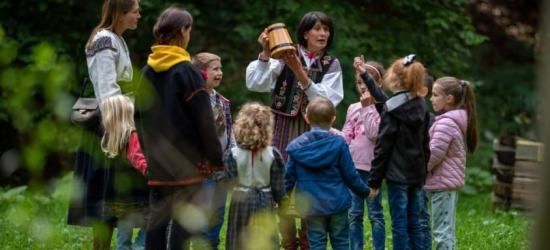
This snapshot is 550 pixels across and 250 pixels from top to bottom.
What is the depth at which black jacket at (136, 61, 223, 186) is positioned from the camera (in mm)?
4441

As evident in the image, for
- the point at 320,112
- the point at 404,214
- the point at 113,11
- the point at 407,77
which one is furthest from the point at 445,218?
the point at 113,11

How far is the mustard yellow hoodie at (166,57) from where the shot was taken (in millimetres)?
4480

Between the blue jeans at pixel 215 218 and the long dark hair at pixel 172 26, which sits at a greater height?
the long dark hair at pixel 172 26

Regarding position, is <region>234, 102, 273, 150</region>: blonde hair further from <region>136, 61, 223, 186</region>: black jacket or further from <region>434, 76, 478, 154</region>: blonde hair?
<region>434, 76, 478, 154</region>: blonde hair

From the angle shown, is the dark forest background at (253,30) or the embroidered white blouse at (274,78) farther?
the dark forest background at (253,30)

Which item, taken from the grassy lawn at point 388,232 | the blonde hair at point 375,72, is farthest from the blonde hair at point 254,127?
the grassy lawn at point 388,232

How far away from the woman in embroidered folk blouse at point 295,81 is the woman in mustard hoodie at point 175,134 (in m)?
0.99

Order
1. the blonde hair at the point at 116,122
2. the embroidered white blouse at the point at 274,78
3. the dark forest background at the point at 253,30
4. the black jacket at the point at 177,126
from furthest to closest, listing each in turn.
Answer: the dark forest background at the point at 253,30 < the embroidered white blouse at the point at 274,78 < the blonde hair at the point at 116,122 < the black jacket at the point at 177,126

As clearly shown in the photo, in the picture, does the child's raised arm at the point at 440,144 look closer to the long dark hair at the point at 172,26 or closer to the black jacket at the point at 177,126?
the black jacket at the point at 177,126

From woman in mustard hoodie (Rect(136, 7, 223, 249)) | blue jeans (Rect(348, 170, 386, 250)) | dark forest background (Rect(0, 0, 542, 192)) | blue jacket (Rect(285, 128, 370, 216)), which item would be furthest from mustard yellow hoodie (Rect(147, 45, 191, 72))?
dark forest background (Rect(0, 0, 542, 192))

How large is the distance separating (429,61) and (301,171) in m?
7.20

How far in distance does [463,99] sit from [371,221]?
1.03 m

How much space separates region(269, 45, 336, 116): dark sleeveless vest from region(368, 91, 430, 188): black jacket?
61 centimetres

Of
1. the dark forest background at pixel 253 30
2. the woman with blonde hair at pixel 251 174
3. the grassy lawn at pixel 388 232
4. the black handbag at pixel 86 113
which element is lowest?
the grassy lawn at pixel 388 232
